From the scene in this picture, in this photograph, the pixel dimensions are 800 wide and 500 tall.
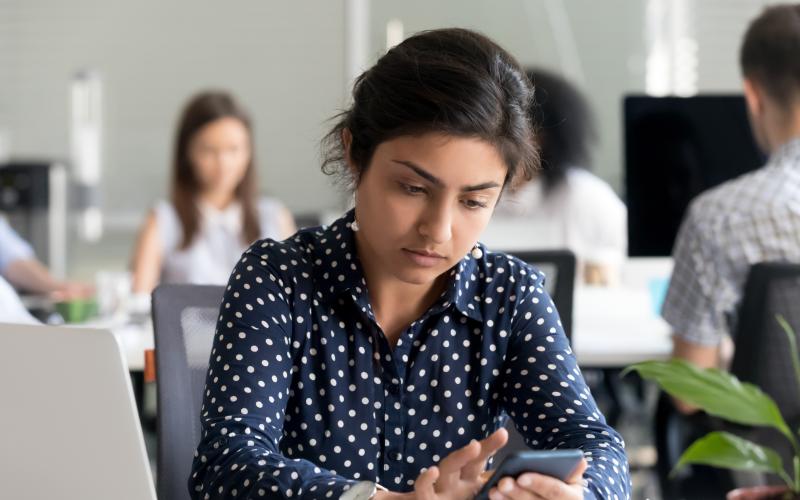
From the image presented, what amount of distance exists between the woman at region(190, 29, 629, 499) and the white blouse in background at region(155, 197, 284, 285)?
7.90ft

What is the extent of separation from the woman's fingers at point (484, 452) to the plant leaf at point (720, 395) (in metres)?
0.23

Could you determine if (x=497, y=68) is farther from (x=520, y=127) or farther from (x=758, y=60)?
(x=758, y=60)

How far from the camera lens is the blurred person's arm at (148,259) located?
3.96 metres

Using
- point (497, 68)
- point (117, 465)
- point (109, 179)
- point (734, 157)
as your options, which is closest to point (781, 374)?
point (734, 157)

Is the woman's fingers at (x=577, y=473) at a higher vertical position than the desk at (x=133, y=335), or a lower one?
higher

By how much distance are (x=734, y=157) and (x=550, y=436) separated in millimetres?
1752

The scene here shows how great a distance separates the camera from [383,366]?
1521 mm

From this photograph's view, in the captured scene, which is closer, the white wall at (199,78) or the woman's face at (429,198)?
the woman's face at (429,198)

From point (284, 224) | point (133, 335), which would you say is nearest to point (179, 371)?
point (133, 335)

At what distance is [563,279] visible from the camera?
87.4 inches

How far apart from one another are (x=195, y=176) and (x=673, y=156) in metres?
1.75

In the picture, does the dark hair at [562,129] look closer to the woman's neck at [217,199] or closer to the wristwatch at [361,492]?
the woman's neck at [217,199]

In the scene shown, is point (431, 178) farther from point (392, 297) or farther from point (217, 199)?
point (217, 199)

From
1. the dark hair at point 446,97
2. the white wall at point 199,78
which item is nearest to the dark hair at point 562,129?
the white wall at point 199,78
